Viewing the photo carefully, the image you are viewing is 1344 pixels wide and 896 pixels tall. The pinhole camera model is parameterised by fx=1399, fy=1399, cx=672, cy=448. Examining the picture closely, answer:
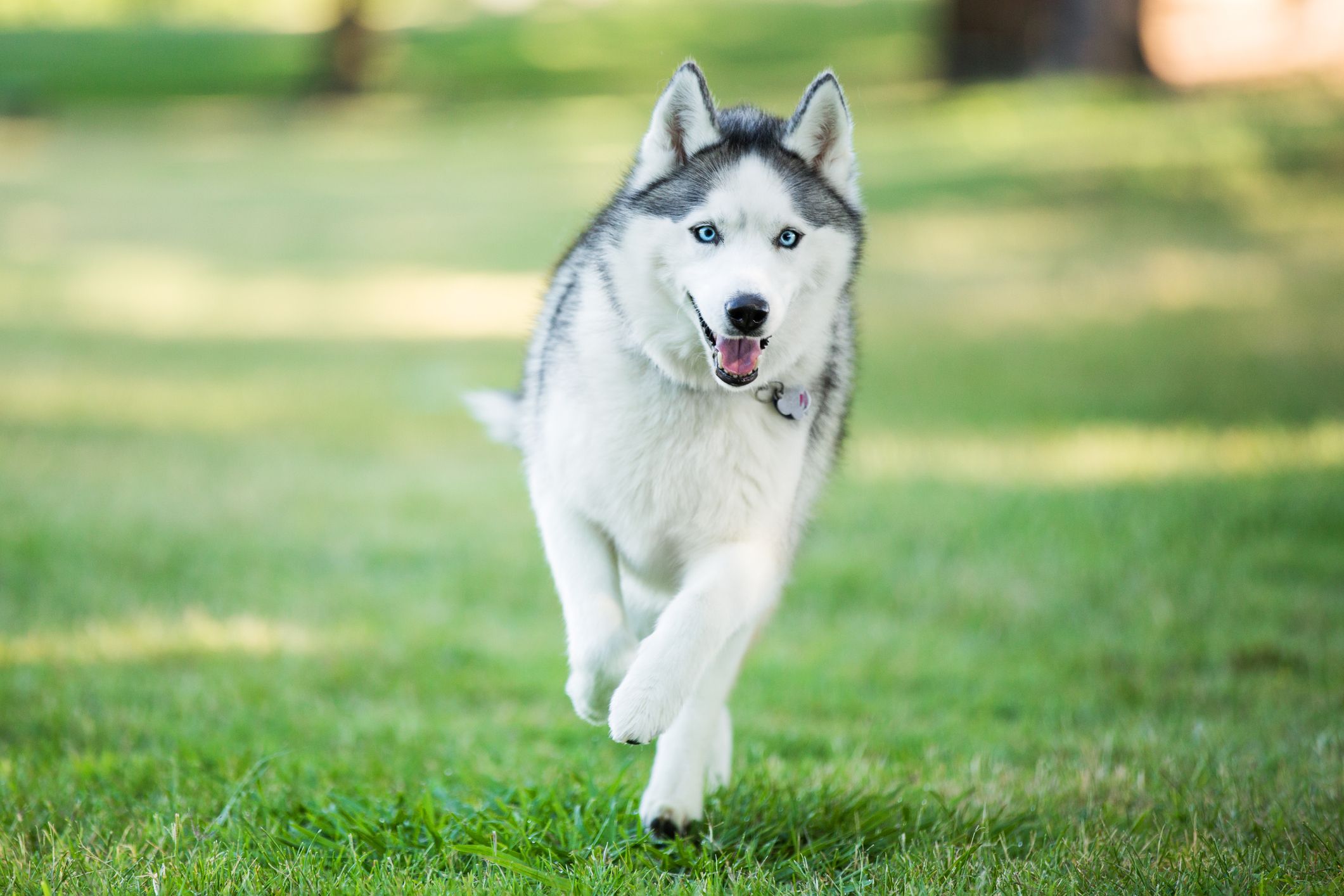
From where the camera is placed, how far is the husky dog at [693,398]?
3.58 m

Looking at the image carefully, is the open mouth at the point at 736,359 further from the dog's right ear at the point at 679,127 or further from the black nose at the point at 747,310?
the dog's right ear at the point at 679,127

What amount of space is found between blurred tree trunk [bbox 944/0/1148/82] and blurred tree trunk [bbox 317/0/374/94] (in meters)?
13.9

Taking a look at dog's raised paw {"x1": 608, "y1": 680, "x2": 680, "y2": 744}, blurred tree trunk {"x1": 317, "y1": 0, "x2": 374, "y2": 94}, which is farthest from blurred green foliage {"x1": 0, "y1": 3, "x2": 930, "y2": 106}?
dog's raised paw {"x1": 608, "y1": 680, "x2": 680, "y2": 744}

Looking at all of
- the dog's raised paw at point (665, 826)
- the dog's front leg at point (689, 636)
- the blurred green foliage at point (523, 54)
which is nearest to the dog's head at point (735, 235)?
the dog's front leg at point (689, 636)

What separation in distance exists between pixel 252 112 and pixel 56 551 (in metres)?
25.3

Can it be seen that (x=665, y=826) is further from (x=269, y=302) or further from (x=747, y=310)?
(x=269, y=302)

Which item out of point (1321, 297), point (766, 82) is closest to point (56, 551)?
point (1321, 297)

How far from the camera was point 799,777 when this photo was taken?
434 centimetres

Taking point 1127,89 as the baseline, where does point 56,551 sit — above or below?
below

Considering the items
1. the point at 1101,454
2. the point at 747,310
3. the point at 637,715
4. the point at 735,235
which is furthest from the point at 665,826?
the point at 1101,454

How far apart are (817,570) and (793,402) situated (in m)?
3.45

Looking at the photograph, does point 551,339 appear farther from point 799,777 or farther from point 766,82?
point 766,82

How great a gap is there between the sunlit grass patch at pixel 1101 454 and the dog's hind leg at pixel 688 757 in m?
5.08

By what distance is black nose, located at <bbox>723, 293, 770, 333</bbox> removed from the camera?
Answer: 3.38 m
